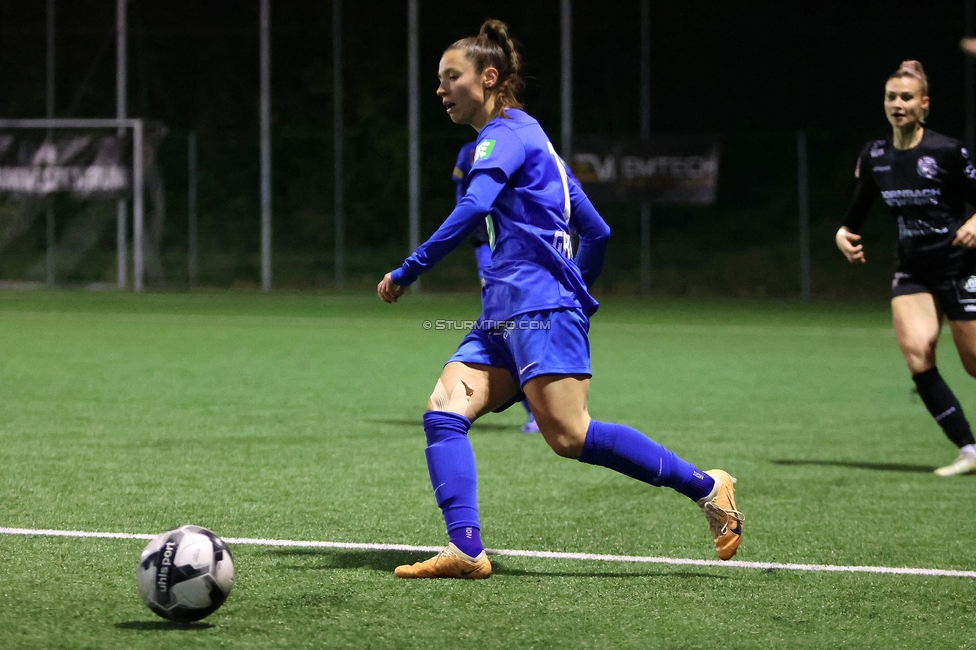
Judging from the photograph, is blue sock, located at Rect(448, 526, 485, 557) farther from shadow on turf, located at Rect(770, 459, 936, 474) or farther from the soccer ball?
shadow on turf, located at Rect(770, 459, 936, 474)

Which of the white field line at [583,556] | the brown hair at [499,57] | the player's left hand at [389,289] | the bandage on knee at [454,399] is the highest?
the brown hair at [499,57]

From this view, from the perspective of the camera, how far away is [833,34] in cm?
2691

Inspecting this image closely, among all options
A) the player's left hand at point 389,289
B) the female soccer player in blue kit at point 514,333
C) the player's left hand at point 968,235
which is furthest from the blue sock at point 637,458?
the player's left hand at point 968,235

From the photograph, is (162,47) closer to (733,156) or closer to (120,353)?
(733,156)

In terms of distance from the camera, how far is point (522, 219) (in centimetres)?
489

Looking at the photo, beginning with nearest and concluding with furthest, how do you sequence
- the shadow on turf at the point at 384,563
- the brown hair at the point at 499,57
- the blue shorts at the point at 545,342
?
the blue shorts at the point at 545,342 < the brown hair at the point at 499,57 < the shadow on turf at the point at 384,563

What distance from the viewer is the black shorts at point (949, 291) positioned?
757 centimetres

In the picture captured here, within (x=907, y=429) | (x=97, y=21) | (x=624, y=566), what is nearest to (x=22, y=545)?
(x=624, y=566)

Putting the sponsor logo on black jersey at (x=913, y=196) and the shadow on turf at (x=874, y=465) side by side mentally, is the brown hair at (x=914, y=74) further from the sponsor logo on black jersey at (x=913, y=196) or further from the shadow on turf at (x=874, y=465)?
the shadow on turf at (x=874, y=465)

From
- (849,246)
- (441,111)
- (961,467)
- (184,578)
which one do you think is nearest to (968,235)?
(849,246)

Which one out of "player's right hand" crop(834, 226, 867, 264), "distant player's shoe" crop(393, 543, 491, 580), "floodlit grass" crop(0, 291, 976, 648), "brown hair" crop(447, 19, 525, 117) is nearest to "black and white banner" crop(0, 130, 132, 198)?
"floodlit grass" crop(0, 291, 976, 648)

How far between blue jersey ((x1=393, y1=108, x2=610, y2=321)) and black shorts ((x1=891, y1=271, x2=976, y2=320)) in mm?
3268

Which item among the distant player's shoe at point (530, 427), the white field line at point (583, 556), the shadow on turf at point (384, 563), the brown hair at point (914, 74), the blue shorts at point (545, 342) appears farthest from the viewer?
the distant player's shoe at point (530, 427)

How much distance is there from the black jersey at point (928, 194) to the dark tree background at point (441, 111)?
16.8 metres
